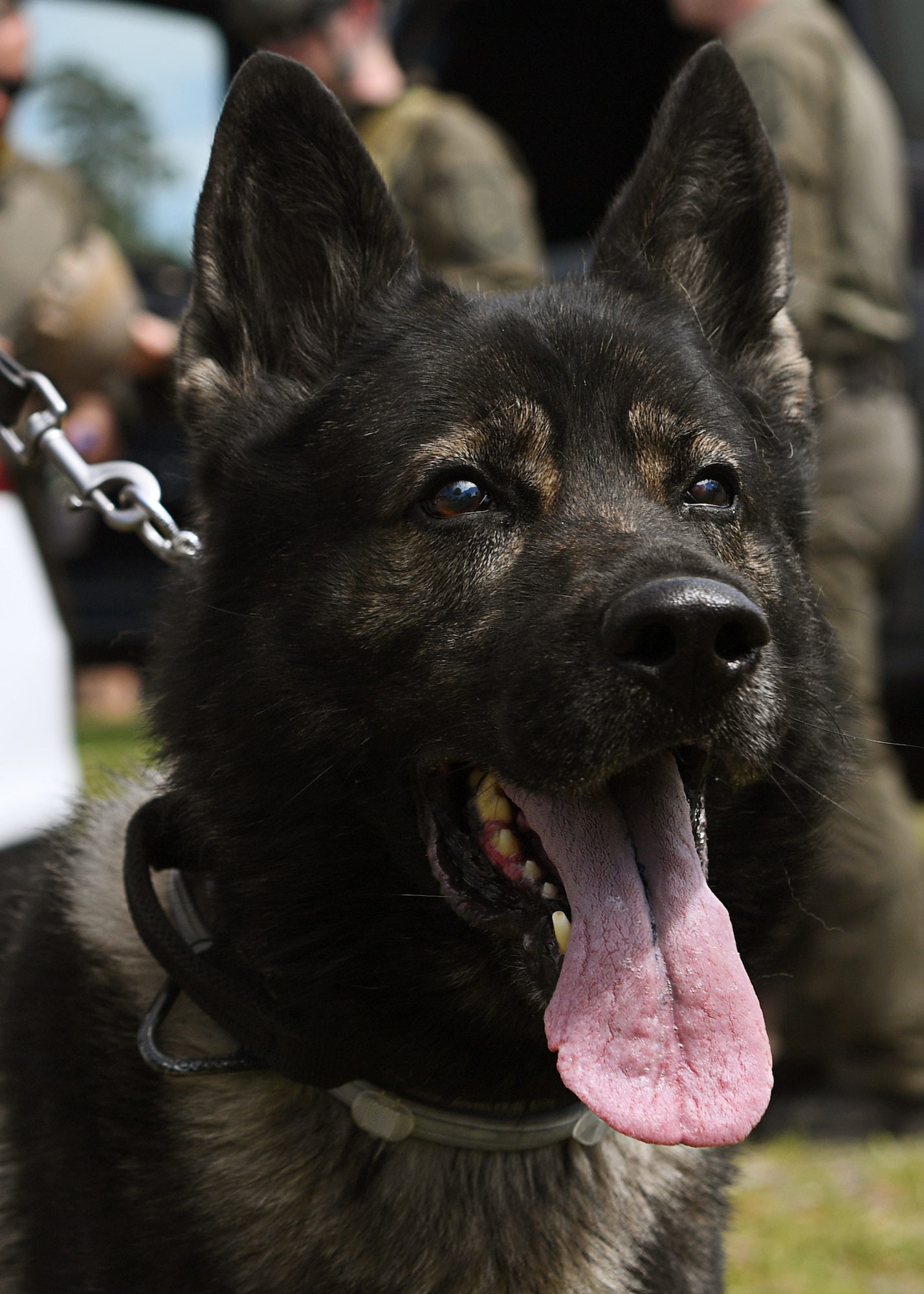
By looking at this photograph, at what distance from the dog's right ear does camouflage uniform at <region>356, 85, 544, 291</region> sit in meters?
2.20

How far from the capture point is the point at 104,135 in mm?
6422

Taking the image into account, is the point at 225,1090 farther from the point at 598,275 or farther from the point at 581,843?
the point at 598,275

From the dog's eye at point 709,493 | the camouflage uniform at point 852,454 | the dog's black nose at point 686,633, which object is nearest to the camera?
the dog's black nose at point 686,633

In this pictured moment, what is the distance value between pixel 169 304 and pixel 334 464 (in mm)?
4823

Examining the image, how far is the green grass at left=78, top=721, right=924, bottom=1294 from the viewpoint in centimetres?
321

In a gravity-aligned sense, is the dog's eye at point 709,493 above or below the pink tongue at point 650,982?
above

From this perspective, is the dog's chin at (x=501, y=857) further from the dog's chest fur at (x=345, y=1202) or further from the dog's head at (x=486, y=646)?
the dog's chest fur at (x=345, y=1202)

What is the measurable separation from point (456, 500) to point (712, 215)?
795mm

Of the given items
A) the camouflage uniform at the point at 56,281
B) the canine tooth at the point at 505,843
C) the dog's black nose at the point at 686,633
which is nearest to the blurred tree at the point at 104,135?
the camouflage uniform at the point at 56,281

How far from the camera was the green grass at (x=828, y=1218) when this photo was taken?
3.21 meters

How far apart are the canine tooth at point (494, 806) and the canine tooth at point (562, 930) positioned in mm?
196

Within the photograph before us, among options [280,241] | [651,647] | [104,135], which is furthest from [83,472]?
[104,135]

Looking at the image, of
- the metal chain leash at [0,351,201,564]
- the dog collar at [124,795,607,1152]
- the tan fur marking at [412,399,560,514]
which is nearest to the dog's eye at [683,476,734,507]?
the tan fur marking at [412,399,560,514]

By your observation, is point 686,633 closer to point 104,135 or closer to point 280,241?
point 280,241
